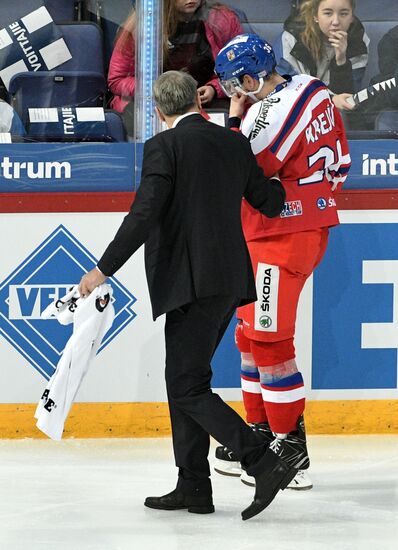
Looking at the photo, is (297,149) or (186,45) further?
(186,45)

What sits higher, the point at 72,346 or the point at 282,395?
the point at 72,346

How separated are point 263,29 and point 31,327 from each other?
4.74 feet

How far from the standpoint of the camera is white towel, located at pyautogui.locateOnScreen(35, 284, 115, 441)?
12.1 feet

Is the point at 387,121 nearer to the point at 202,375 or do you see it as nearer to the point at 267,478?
the point at 202,375

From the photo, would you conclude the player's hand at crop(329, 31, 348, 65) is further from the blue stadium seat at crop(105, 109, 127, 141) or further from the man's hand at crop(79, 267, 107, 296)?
the man's hand at crop(79, 267, 107, 296)

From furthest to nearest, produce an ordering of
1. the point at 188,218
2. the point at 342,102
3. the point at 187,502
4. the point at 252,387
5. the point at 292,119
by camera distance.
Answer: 1. the point at 342,102
2. the point at 252,387
3. the point at 292,119
4. the point at 187,502
5. the point at 188,218

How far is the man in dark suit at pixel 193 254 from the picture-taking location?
3484 millimetres

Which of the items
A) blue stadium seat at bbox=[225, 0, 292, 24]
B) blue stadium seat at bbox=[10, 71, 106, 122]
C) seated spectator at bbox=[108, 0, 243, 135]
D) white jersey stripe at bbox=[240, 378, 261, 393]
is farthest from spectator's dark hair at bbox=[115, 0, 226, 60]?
white jersey stripe at bbox=[240, 378, 261, 393]

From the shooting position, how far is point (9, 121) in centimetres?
462

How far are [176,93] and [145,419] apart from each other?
1586 mm

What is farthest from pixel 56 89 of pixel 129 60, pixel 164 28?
pixel 164 28

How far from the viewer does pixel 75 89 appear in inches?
184

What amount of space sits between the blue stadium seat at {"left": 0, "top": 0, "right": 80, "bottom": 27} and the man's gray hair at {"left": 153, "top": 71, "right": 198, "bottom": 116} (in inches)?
49.6

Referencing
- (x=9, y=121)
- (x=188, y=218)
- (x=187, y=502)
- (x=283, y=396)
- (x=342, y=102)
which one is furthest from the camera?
(x=342, y=102)
